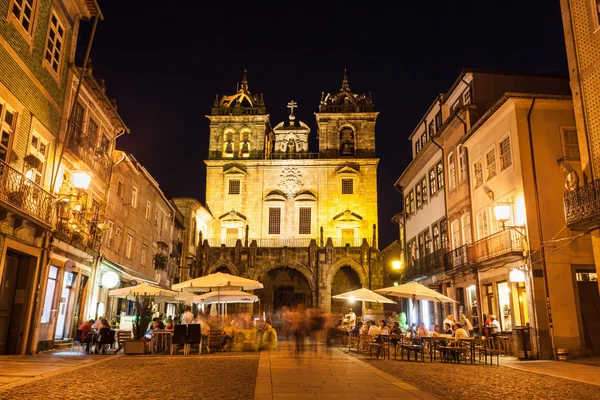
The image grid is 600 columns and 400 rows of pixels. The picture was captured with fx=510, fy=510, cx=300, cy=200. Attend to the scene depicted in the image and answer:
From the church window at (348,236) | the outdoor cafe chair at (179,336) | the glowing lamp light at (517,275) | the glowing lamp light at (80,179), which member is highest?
the church window at (348,236)

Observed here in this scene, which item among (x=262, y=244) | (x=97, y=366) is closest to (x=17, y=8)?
(x=97, y=366)

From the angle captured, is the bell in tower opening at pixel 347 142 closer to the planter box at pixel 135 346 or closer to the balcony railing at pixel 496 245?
the balcony railing at pixel 496 245

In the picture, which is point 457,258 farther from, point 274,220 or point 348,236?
point 274,220

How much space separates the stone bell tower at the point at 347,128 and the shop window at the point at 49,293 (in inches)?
1346

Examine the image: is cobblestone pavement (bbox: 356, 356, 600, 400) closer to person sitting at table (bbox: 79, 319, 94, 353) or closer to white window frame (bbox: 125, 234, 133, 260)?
person sitting at table (bbox: 79, 319, 94, 353)

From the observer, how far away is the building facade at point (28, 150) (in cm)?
1268

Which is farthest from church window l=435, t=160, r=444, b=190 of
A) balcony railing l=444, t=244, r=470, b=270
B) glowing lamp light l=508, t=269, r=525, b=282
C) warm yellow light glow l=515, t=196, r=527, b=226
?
glowing lamp light l=508, t=269, r=525, b=282

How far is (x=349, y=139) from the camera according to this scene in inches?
1966

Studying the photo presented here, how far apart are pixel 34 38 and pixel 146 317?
9.11 meters

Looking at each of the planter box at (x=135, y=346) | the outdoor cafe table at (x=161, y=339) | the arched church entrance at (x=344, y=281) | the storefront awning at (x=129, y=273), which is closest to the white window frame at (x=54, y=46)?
the planter box at (x=135, y=346)

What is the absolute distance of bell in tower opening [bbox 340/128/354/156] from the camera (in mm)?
49469

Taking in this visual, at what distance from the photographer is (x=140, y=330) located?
54.9 ft

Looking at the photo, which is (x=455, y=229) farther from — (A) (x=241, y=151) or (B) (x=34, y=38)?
(A) (x=241, y=151)

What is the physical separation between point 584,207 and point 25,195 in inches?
557
